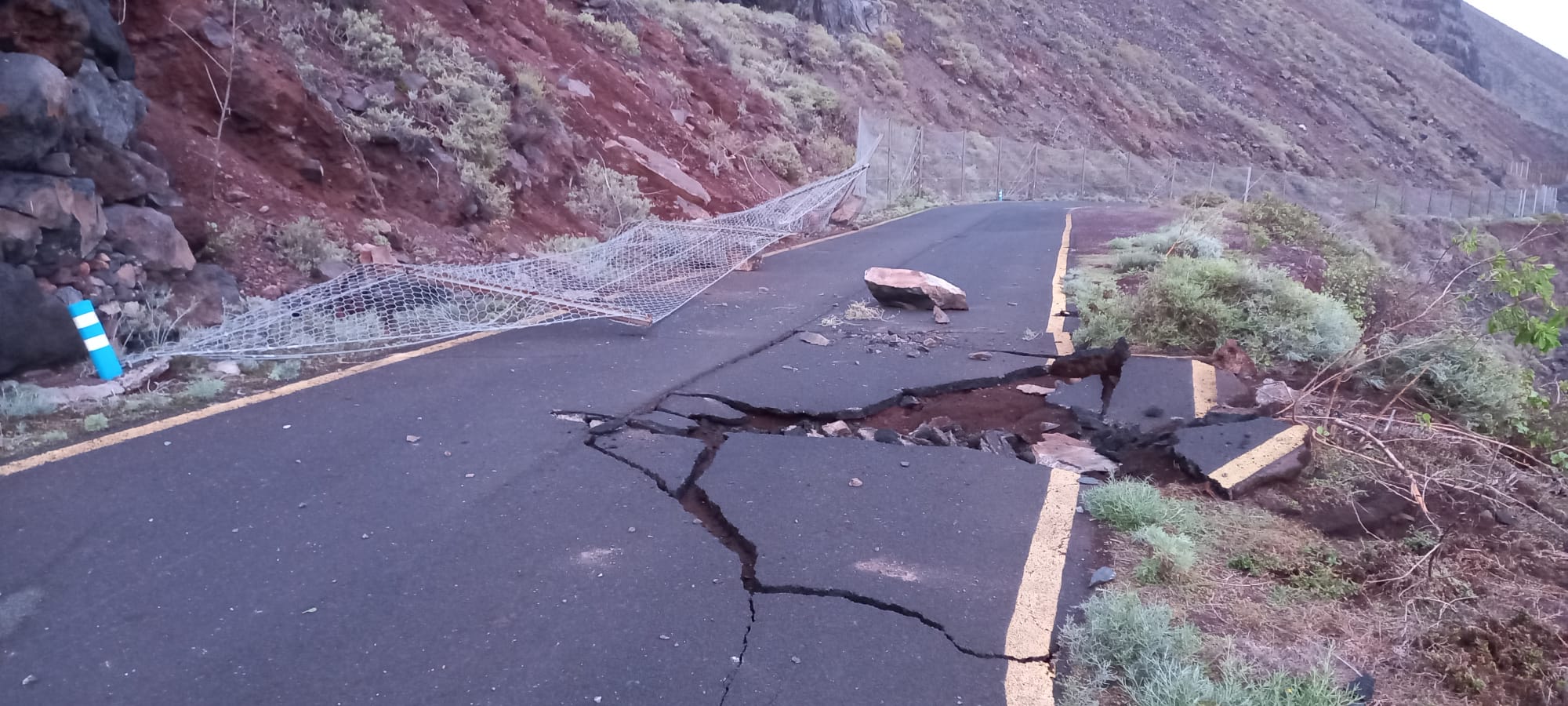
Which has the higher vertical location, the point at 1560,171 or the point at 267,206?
the point at 267,206

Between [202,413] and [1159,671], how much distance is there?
5.42 metres

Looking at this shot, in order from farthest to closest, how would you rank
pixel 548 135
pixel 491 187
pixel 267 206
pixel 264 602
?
1. pixel 548 135
2. pixel 491 187
3. pixel 267 206
4. pixel 264 602

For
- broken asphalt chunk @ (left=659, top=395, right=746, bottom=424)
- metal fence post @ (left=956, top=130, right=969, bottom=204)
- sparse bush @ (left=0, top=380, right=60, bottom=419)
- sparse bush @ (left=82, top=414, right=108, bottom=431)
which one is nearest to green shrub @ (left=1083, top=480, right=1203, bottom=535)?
broken asphalt chunk @ (left=659, top=395, right=746, bottom=424)

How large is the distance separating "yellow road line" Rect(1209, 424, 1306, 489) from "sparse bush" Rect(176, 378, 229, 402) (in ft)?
19.3

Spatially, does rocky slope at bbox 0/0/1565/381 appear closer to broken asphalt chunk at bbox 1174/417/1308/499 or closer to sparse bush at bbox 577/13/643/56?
sparse bush at bbox 577/13/643/56

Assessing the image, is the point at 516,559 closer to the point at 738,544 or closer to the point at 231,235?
the point at 738,544

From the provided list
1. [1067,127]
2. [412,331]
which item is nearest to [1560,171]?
[1067,127]

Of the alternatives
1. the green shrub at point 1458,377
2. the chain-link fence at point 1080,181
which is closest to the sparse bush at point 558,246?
the green shrub at point 1458,377

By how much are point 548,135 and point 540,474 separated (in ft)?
30.4

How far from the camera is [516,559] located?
388 cm

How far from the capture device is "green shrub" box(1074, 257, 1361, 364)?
265 inches

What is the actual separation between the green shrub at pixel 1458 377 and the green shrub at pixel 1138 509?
249cm

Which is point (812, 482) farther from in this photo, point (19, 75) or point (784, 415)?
point (19, 75)

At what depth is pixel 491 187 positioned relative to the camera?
11047mm
